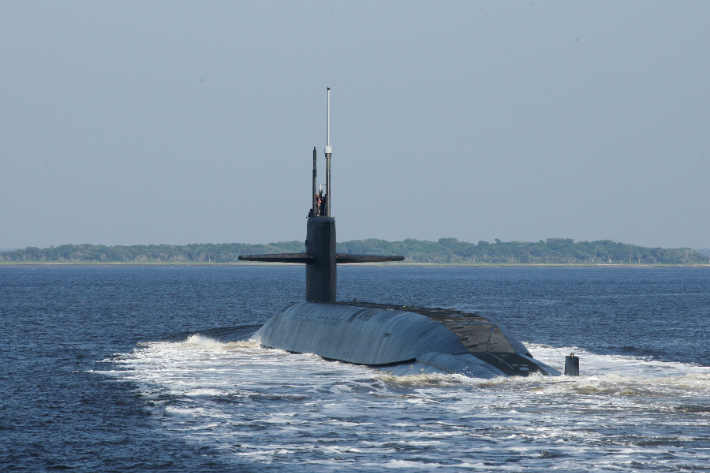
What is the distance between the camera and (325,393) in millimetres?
21891

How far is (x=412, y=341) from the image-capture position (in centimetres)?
2538

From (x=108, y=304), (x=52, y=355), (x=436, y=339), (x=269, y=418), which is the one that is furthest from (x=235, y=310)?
(x=269, y=418)

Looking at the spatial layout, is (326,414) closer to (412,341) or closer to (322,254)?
(412,341)

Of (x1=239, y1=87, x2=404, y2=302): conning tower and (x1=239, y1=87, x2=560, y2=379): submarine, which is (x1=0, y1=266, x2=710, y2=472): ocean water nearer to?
(x1=239, y1=87, x2=560, y2=379): submarine

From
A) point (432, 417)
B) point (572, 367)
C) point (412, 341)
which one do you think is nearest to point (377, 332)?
point (412, 341)

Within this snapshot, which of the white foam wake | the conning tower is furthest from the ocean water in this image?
the conning tower

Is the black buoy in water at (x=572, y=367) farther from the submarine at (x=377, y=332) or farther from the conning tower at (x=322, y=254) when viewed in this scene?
the conning tower at (x=322, y=254)

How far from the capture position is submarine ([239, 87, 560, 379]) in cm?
2370

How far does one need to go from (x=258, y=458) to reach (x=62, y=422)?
6.62 metres

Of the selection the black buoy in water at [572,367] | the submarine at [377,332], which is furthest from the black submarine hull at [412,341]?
the black buoy in water at [572,367]

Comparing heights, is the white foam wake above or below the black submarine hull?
below

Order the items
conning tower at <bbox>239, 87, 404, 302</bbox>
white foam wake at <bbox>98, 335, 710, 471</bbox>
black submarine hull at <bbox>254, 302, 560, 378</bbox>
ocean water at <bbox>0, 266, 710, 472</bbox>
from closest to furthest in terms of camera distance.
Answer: white foam wake at <bbox>98, 335, 710, 471</bbox>
ocean water at <bbox>0, 266, 710, 472</bbox>
black submarine hull at <bbox>254, 302, 560, 378</bbox>
conning tower at <bbox>239, 87, 404, 302</bbox>

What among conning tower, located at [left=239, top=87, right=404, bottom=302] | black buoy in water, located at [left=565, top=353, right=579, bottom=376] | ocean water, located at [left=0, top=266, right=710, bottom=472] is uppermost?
conning tower, located at [left=239, top=87, right=404, bottom=302]

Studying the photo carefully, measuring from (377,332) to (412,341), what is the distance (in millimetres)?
2138
